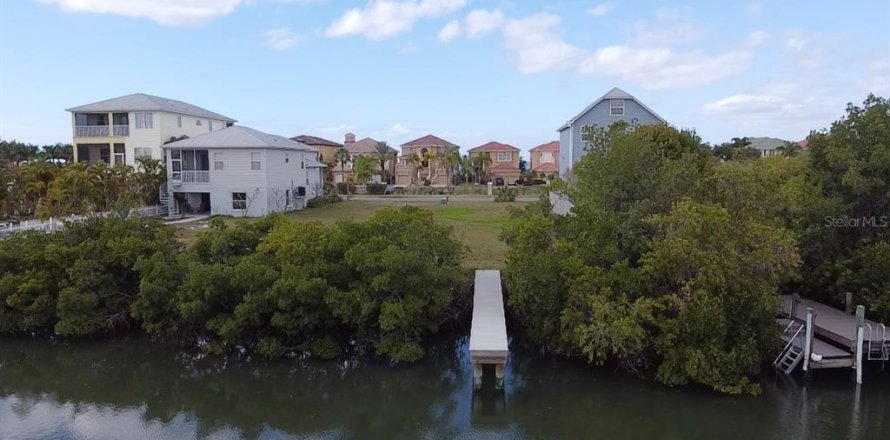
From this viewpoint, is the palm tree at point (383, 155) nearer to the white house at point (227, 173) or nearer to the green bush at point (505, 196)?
the green bush at point (505, 196)

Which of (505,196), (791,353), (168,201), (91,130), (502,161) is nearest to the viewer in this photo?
(791,353)

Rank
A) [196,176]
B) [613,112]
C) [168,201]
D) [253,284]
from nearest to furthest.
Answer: [253,284] < [196,176] < [168,201] < [613,112]

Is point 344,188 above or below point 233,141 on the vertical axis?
below

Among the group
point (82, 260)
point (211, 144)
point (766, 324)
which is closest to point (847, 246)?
point (766, 324)

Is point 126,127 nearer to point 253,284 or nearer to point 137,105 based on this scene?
point 137,105

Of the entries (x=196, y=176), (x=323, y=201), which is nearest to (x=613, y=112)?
(x=323, y=201)

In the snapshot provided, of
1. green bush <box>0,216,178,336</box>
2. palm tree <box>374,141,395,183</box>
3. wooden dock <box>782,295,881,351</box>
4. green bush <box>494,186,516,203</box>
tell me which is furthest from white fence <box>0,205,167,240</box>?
palm tree <box>374,141,395,183</box>
